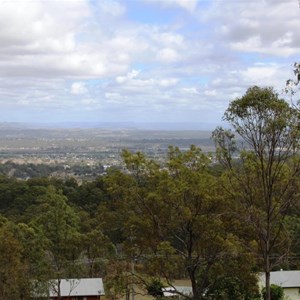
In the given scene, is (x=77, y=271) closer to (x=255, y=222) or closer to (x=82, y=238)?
(x=82, y=238)

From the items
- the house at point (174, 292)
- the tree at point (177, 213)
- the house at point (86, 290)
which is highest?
the tree at point (177, 213)

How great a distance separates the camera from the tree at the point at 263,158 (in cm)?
1161

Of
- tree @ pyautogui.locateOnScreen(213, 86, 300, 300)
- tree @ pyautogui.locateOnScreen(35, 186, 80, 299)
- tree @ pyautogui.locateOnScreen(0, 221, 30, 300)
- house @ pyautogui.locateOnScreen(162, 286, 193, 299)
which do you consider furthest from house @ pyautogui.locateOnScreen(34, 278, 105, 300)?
tree @ pyautogui.locateOnScreen(213, 86, 300, 300)

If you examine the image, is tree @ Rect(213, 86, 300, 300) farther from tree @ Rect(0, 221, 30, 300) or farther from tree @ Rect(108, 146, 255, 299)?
tree @ Rect(0, 221, 30, 300)

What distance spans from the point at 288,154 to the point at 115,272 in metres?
5.90

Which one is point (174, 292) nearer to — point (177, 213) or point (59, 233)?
point (177, 213)

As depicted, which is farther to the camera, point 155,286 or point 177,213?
point 155,286

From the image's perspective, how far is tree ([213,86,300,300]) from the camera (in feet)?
38.1

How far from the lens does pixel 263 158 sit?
12180 millimetres

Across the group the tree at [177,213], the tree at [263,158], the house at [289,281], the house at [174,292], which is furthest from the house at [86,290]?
the tree at [263,158]

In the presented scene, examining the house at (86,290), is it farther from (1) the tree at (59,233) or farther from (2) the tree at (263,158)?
(2) the tree at (263,158)

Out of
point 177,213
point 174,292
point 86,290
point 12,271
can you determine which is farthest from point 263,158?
point 86,290

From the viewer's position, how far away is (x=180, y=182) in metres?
14.7

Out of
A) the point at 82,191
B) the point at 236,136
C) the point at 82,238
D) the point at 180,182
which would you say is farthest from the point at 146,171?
the point at 82,191
